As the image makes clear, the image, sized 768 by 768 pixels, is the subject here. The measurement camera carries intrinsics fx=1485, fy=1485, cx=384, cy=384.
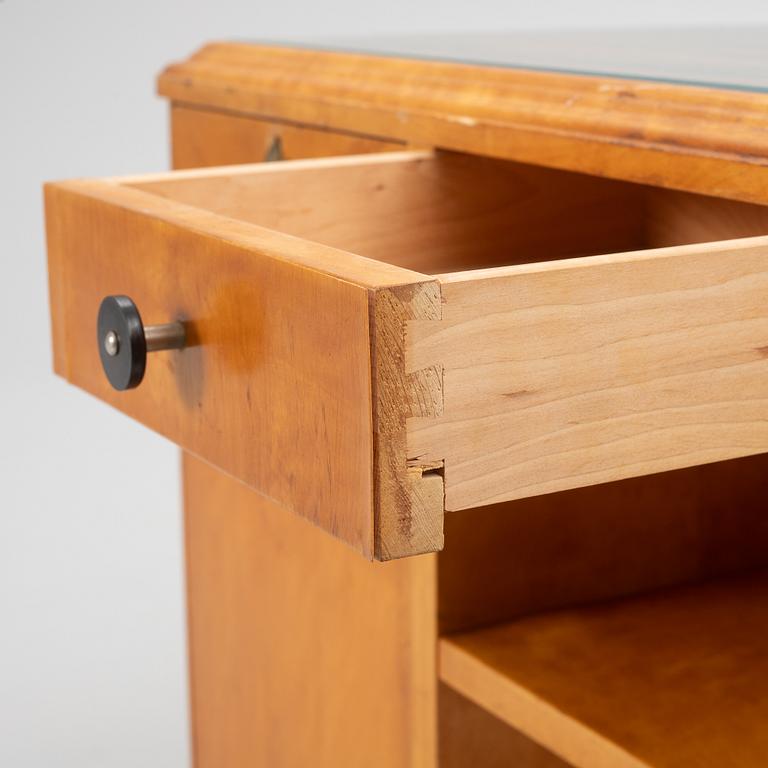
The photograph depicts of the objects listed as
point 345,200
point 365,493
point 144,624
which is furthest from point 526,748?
point 144,624

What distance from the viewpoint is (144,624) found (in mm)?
1952

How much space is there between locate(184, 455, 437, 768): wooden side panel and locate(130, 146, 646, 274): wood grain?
218 millimetres

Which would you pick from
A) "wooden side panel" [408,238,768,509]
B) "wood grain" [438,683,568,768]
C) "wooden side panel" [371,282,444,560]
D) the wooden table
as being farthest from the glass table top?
"wood grain" [438,683,568,768]

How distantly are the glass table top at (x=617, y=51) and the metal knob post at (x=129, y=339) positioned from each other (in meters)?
0.33

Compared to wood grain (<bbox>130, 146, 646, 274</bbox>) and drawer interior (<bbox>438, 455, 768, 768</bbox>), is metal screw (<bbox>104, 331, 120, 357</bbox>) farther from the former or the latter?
drawer interior (<bbox>438, 455, 768, 768</bbox>)

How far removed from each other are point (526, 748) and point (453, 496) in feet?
1.60

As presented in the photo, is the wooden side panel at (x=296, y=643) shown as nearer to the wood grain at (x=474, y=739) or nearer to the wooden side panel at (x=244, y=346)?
the wood grain at (x=474, y=739)

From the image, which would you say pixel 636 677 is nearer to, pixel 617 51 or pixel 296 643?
pixel 296 643

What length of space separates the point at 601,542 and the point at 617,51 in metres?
0.37

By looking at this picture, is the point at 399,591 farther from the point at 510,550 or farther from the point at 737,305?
the point at 737,305

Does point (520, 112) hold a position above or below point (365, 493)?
above

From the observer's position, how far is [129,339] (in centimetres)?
73

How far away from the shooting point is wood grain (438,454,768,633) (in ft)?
3.17

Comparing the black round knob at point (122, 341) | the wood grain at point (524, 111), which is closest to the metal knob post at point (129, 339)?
the black round knob at point (122, 341)
